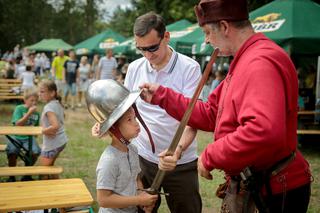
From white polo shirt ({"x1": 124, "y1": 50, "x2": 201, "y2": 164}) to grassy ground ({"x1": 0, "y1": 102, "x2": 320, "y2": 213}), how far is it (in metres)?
2.05

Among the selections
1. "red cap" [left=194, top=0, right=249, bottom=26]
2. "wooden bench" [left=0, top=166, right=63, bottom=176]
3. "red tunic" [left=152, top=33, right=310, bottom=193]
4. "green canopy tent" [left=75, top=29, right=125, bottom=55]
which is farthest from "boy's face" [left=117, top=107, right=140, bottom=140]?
"green canopy tent" [left=75, top=29, right=125, bottom=55]

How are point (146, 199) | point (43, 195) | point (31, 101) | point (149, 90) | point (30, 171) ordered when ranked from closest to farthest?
point (146, 199)
point (149, 90)
point (43, 195)
point (30, 171)
point (31, 101)

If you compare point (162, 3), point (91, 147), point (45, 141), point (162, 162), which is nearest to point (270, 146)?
point (162, 162)

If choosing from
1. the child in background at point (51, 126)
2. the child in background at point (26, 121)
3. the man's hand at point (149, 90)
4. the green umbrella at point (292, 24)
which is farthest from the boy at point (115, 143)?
the green umbrella at point (292, 24)

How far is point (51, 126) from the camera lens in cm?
509

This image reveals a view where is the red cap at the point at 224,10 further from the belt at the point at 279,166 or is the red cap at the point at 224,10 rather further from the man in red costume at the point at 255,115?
the belt at the point at 279,166

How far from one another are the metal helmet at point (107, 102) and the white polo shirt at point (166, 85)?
1.87 feet

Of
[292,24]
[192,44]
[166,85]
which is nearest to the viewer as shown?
[166,85]

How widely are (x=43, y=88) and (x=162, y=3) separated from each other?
2131 centimetres

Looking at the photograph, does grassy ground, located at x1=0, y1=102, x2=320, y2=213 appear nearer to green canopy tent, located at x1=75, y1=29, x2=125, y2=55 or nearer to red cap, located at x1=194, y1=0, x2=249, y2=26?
red cap, located at x1=194, y1=0, x2=249, y2=26

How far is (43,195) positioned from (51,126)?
2034mm

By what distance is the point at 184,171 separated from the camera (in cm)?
312

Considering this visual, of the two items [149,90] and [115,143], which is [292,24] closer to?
[149,90]

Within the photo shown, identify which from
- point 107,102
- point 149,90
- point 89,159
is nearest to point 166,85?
point 149,90
